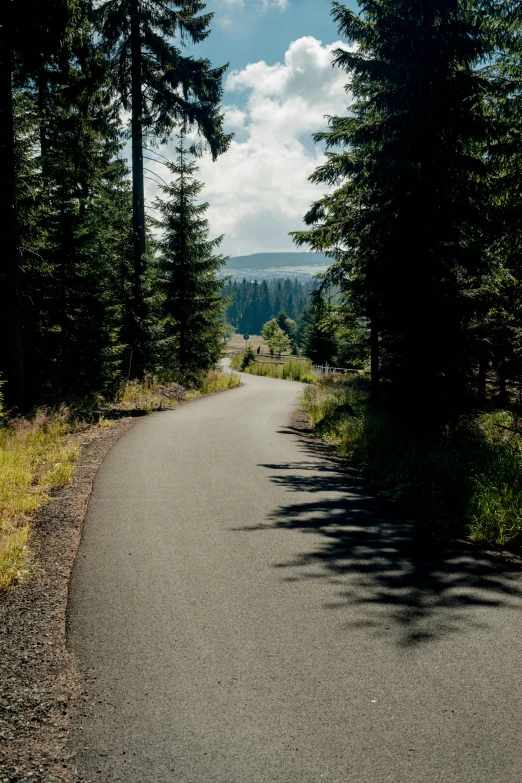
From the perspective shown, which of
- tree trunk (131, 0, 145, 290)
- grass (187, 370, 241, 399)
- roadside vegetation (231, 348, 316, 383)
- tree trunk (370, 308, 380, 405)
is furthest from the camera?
roadside vegetation (231, 348, 316, 383)

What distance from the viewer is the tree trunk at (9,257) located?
11.6 metres

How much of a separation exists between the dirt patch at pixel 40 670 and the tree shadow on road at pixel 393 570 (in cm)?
209

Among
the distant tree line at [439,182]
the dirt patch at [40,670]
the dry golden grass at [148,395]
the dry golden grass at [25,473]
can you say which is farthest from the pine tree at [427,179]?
the dry golden grass at [148,395]

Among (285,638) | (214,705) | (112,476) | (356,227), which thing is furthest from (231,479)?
(356,227)

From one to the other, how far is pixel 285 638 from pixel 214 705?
866mm

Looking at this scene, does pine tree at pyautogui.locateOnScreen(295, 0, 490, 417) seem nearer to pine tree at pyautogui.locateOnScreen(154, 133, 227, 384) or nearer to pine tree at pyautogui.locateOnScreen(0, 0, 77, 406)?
pine tree at pyautogui.locateOnScreen(0, 0, 77, 406)

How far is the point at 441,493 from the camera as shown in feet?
23.5

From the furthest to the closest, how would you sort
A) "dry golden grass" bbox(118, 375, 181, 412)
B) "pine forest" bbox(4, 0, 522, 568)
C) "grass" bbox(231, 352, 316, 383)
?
"grass" bbox(231, 352, 316, 383) < "dry golden grass" bbox(118, 375, 181, 412) < "pine forest" bbox(4, 0, 522, 568)

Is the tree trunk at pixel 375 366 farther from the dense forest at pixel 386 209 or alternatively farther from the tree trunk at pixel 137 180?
the tree trunk at pixel 137 180

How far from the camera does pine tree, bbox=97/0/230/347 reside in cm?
1838

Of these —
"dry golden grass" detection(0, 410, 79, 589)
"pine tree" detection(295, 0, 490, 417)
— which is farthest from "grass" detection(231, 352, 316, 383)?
"dry golden grass" detection(0, 410, 79, 589)

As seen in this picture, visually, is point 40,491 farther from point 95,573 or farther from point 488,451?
point 488,451

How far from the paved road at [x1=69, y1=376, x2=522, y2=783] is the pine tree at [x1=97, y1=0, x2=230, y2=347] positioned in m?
15.0

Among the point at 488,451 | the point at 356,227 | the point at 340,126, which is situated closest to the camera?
the point at 488,451
